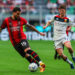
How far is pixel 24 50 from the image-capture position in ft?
37.4

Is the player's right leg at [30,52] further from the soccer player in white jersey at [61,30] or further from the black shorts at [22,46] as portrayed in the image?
the soccer player in white jersey at [61,30]

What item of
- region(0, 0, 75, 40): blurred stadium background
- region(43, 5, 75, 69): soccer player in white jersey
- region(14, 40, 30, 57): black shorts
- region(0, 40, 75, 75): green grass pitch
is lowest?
region(0, 0, 75, 40): blurred stadium background

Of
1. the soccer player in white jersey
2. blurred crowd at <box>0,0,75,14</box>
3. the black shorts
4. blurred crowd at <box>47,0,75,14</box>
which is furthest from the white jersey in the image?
blurred crowd at <box>47,0,75,14</box>

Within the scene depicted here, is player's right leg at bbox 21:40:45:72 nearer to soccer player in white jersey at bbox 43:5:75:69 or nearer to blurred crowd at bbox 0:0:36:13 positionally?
soccer player in white jersey at bbox 43:5:75:69

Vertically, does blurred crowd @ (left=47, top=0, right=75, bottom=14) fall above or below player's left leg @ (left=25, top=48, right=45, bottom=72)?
below

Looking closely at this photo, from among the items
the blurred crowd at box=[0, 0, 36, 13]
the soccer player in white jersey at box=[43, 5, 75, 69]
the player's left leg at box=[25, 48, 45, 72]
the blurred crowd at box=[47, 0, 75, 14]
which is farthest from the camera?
the blurred crowd at box=[47, 0, 75, 14]

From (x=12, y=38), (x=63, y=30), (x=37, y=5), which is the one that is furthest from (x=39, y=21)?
(x=12, y=38)

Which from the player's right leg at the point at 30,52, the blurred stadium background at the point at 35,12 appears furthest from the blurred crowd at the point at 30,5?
the player's right leg at the point at 30,52

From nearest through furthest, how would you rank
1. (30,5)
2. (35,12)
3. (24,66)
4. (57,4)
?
(24,66)
(35,12)
(30,5)
(57,4)

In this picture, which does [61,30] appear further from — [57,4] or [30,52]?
[57,4]

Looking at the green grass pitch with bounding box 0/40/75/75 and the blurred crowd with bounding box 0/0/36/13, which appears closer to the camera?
the green grass pitch with bounding box 0/40/75/75

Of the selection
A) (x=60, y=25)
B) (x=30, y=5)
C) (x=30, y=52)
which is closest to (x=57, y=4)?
(x=30, y=5)

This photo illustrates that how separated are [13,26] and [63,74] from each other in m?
2.08

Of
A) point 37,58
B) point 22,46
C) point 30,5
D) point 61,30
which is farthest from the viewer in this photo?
point 30,5
